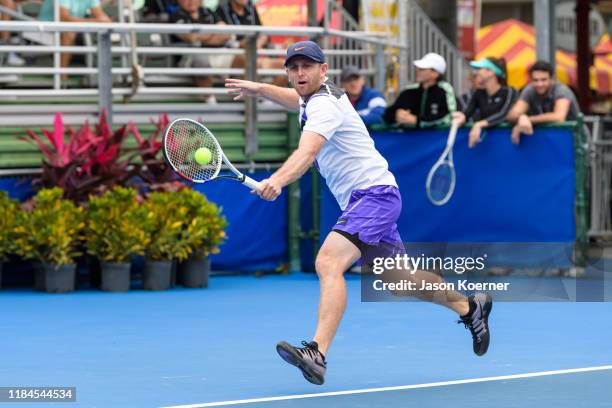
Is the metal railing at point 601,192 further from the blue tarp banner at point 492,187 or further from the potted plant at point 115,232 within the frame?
the potted plant at point 115,232

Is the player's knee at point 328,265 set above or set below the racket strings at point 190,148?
below

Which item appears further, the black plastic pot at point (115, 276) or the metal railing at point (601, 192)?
the metal railing at point (601, 192)

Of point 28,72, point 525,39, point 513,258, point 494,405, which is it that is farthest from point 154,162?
point 525,39

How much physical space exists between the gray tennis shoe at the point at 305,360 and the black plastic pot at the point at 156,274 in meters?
6.46

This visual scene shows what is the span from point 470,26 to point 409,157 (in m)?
13.3

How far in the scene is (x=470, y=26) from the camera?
2861 centimetres

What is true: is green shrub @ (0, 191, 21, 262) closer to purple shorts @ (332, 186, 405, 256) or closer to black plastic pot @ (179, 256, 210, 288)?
black plastic pot @ (179, 256, 210, 288)

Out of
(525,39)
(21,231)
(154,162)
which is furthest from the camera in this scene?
(525,39)

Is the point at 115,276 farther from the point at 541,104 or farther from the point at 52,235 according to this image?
the point at 541,104

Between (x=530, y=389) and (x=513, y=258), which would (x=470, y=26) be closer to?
(x=513, y=258)

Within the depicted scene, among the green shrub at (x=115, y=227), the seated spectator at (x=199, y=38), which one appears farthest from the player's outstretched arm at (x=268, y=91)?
the seated spectator at (x=199, y=38)

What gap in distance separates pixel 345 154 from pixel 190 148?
36.7 inches

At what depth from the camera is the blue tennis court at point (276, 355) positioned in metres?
8.41

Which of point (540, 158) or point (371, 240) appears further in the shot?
point (540, 158)
